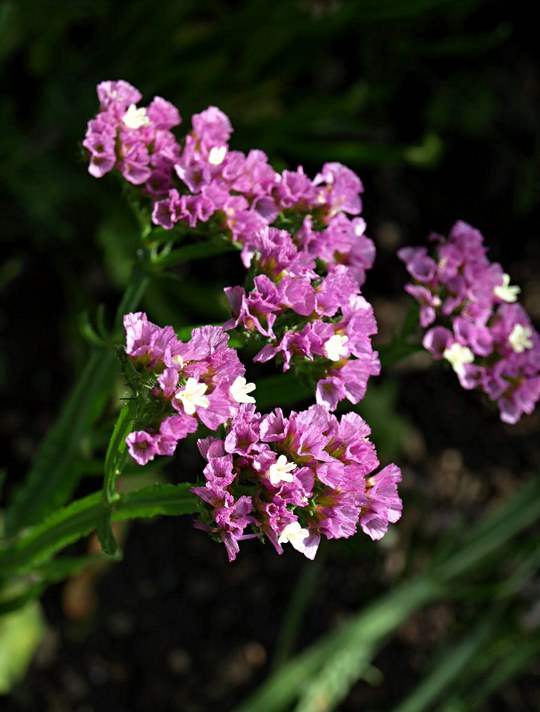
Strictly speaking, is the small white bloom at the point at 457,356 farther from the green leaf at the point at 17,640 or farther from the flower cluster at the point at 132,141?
the green leaf at the point at 17,640

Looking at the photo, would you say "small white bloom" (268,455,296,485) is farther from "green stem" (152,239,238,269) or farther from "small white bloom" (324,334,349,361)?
"green stem" (152,239,238,269)

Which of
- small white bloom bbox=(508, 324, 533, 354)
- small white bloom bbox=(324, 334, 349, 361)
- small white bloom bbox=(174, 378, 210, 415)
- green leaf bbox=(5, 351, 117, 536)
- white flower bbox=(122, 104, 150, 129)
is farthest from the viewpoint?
green leaf bbox=(5, 351, 117, 536)

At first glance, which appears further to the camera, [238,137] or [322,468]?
[238,137]

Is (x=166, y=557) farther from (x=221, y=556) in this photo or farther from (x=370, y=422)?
(x=370, y=422)

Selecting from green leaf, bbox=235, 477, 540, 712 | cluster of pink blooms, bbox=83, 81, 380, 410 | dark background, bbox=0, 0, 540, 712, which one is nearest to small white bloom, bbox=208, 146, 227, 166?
cluster of pink blooms, bbox=83, 81, 380, 410

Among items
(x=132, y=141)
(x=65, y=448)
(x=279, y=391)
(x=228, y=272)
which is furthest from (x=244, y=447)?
(x=228, y=272)

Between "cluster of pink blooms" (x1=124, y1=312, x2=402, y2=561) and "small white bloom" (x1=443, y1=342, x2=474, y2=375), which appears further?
"small white bloom" (x1=443, y1=342, x2=474, y2=375)

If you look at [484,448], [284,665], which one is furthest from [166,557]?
[484,448]
